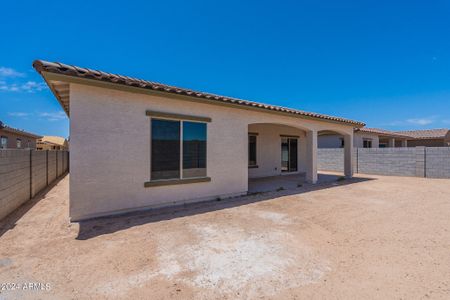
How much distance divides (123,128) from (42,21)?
16.9 ft

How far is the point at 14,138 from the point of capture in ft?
63.5

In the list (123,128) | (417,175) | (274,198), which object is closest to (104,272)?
(123,128)

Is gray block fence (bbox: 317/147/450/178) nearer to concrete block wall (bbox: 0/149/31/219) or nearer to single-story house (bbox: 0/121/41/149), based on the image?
concrete block wall (bbox: 0/149/31/219)

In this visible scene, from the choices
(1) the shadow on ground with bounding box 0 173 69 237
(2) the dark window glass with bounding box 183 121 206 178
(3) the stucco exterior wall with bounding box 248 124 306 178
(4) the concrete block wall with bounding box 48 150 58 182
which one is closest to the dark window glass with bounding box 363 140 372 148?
(3) the stucco exterior wall with bounding box 248 124 306 178

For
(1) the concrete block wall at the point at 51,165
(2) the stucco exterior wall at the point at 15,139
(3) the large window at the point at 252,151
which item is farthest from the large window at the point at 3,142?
(3) the large window at the point at 252,151

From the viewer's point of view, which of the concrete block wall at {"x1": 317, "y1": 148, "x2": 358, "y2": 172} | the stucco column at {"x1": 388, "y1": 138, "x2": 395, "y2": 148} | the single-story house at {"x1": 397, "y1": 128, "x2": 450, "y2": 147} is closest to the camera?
the concrete block wall at {"x1": 317, "y1": 148, "x2": 358, "y2": 172}

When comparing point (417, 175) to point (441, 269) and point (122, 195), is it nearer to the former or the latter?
point (441, 269)

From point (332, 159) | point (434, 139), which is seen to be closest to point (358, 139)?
point (332, 159)

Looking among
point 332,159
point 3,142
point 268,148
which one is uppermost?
point 3,142

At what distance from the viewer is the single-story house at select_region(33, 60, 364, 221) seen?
497 centimetres

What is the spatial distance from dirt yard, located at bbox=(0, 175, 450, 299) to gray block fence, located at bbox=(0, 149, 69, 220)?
49cm

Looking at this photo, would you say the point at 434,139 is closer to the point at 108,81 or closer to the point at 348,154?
the point at 348,154

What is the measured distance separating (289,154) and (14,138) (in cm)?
2406

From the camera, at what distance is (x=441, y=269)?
302cm
